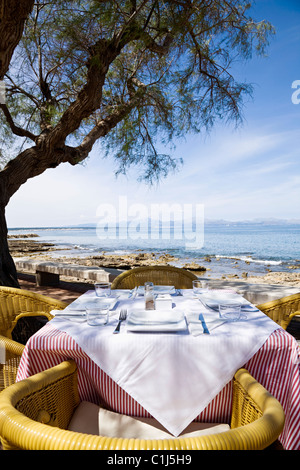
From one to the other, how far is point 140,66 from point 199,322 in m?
3.18

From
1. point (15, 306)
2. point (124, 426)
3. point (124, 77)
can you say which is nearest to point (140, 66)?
point (124, 77)

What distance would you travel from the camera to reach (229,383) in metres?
1.08

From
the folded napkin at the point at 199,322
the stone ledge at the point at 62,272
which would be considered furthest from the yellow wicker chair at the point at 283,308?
the stone ledge at the point at 62,272

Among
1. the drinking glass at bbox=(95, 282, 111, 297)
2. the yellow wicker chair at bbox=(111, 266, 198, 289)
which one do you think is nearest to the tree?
the yellow wicker chair at bbox=(111, 266, 198, 289)

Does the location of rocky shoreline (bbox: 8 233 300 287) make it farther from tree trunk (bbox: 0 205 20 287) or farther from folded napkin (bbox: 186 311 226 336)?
folded napkin (bbox: 186 311 226 336)

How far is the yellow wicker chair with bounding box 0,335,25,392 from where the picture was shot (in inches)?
52.7

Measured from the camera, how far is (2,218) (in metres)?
2.71

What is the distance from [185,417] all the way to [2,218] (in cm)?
237

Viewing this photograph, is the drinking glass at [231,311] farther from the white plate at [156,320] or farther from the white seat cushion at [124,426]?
the white seat cushion at [124,426]

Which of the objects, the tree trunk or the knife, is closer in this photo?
the knife

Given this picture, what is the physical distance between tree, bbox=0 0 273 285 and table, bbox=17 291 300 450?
68.4 inches

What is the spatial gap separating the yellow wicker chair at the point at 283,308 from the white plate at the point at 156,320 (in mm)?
705
